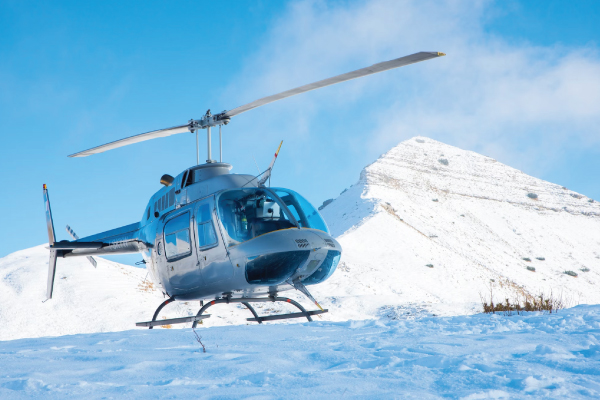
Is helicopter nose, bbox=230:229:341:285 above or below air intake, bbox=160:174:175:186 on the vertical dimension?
below

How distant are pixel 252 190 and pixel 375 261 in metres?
21.2

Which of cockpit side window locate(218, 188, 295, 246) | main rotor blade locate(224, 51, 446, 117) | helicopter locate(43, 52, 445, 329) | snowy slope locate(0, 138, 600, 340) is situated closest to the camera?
main rotor blade locate(224, 51, 446, 117)

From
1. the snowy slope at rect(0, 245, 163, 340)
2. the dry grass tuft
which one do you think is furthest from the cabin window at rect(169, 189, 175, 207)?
the snowy slope at rect(0, 245, 163, 340)

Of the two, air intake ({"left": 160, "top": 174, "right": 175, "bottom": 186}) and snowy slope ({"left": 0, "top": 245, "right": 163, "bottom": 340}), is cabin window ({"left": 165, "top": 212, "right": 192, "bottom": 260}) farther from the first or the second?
snowy slope ({"left": 0, "top": 245, "right": 163, "bottom": 340})

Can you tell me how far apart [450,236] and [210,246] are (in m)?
34.7

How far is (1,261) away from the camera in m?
23.1

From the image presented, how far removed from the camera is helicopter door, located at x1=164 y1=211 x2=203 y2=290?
8219mm

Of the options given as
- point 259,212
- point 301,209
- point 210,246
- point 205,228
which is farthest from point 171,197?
point 301,209

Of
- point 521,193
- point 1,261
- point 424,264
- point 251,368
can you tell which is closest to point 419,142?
point 521,193

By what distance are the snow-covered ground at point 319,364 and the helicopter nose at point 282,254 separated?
232 cm

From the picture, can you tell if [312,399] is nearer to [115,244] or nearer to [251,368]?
[251,368]

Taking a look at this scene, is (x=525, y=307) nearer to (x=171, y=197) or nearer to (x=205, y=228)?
(x=205, y=228)

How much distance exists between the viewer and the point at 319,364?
3.31m

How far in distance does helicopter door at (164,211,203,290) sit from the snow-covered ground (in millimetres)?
3361
